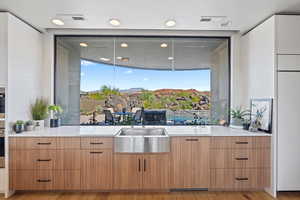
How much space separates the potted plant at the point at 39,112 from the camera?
380 cm

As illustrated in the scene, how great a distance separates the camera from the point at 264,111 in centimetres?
339

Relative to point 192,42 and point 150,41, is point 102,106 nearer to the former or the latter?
point 150,41

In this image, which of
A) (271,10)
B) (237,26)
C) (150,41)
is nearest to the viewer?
(271,10)

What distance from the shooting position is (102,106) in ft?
14.1

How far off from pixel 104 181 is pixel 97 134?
66 centimetres

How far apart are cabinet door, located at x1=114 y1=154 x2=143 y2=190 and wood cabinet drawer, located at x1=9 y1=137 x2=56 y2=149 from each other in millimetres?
931

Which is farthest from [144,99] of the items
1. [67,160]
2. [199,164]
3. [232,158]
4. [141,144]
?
[232,158]

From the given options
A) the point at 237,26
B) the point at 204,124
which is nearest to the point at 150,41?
the point at 237,26

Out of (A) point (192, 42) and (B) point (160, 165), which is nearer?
(B) point (160, 165)

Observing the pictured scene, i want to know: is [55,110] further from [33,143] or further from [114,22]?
[114,22]

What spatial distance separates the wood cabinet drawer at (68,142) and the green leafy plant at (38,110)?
84cm

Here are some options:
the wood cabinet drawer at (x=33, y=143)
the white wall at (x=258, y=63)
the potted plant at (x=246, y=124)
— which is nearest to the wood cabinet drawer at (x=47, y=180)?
the wood cabinet drawer at (x=33, y=143)

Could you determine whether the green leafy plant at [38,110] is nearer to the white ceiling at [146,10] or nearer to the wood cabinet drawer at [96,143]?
the wood cabinet drawer at [96,143]

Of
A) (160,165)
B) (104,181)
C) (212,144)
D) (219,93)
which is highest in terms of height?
(219,93)
